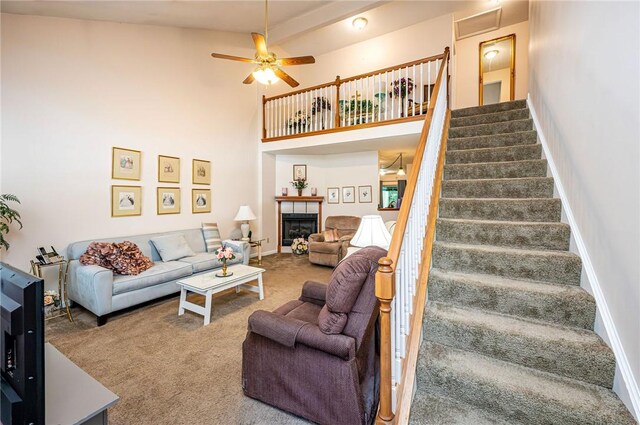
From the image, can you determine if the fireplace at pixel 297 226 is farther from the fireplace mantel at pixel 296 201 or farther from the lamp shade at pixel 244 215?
the lamp shade at pixel 244 215

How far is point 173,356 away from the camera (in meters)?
2.35

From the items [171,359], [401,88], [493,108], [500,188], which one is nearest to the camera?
[171,359]

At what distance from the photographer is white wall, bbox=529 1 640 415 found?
50.1 inches

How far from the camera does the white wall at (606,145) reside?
50.1 inches

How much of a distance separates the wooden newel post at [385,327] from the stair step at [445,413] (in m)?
0.16

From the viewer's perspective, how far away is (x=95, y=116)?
3.67 m

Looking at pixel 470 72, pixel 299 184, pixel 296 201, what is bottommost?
pixel 296 201

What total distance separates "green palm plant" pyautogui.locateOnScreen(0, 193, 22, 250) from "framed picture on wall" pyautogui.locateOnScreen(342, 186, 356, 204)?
532 cm

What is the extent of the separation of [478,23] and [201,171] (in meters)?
6.19

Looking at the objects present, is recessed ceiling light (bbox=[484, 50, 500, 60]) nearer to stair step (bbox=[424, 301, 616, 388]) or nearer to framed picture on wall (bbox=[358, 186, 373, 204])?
framed picture on wall (bbox=[358, 186, 373, 204])

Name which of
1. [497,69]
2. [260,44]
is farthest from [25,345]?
[497,69]

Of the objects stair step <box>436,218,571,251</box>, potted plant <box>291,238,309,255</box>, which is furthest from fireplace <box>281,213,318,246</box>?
stair step <box>436,218,571,251</box>

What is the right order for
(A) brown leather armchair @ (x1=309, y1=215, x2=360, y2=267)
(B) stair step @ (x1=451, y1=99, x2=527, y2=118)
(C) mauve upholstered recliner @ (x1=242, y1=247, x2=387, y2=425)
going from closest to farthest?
1. (C) mauve upholstered recliner @ (x1=242, y1=247, x2=387, y2=425)
2. (B) stair step @ (x1=451, y1=99, x2=527, y2=118)
3. (A) brown leather armchair @ (x1=309, y1=215, x2=360, y2=267)

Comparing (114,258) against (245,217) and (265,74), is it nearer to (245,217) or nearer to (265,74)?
(245,217)
